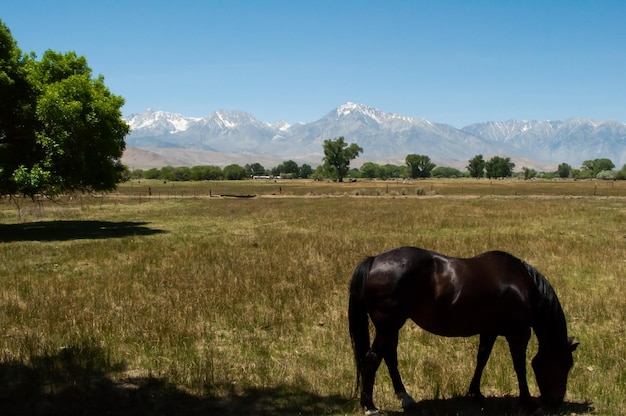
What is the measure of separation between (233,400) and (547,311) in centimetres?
480

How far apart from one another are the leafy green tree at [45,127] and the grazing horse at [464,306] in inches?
950

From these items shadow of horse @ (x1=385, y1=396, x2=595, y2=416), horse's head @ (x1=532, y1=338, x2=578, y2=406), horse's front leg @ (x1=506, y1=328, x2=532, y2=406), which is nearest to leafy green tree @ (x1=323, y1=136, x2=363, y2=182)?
shadow of horse @ (x1=385, y1=396, x2=595, y2=416)

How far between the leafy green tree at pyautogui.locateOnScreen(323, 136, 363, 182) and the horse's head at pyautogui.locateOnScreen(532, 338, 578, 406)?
146 m

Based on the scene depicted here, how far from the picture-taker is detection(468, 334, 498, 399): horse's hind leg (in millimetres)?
6977

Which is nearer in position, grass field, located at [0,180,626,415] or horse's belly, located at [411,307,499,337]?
horse's belly, located at [411,307,499,337]

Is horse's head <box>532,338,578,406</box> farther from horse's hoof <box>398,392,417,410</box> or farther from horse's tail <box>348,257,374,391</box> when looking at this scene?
horse's tail <box>348,257,374,391</box>

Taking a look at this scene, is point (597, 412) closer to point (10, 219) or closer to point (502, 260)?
point (502, 260)

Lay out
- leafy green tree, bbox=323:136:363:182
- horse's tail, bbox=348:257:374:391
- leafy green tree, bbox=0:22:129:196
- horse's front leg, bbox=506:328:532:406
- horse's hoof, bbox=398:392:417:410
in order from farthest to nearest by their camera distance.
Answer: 1. leafy green tree, bbox=323:136:363:182
2. leafy green tree, bbox=0:22:129:196
3. horse's hoof, bbox=398:392:417:410
4. horse's tail, bbox=348:257:374:391
5. horse's front leg, bbox=506:328:532:406

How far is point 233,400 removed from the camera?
709 centimetres

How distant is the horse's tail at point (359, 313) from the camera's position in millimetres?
6699

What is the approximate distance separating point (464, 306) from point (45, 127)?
Result: 27.3 m

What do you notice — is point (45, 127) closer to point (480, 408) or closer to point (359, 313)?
point (359, 313)

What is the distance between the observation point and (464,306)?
655 centimetres

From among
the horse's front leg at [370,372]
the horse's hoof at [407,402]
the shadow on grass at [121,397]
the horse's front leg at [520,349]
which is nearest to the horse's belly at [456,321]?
the horse's front leg at [520,349]
